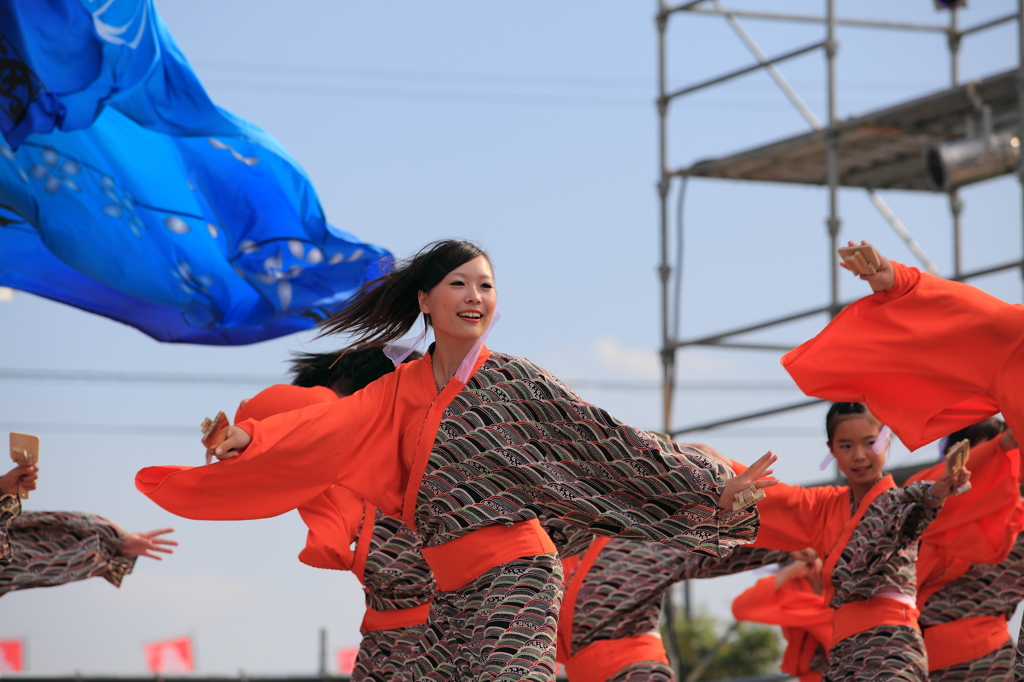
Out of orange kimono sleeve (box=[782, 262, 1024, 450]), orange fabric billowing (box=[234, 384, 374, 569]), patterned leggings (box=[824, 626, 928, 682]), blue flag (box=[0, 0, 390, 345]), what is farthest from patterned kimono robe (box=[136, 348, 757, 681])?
blue flag (box=[0, 0, 390, 345])

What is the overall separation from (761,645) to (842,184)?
Answer: 13.5 meters

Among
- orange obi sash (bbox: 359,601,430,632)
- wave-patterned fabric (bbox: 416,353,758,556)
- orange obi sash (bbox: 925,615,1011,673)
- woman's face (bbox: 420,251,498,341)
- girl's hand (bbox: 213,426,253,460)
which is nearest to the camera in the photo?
girl's hand (bbox: 213,426,253,460)

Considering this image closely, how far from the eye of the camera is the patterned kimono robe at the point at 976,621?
200 inches

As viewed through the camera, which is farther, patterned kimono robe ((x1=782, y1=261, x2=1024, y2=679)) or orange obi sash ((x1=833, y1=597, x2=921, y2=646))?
orange obi sash ((x1=833, y1=597, x2=921, y2=646))

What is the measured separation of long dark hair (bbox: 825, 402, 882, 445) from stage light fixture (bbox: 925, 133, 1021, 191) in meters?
3.31

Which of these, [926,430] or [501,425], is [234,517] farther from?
[926,430]

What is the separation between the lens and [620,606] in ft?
15.9

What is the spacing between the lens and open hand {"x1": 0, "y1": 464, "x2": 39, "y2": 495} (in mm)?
4457

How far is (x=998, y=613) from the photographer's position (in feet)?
17.1

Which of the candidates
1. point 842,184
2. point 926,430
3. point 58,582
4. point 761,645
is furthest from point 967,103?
point 761,645

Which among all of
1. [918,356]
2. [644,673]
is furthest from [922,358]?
[644,673]

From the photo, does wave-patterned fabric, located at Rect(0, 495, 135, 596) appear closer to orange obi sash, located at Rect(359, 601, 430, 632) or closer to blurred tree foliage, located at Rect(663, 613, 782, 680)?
orange obi sash, located at Rect(359, 601, 430, 632)

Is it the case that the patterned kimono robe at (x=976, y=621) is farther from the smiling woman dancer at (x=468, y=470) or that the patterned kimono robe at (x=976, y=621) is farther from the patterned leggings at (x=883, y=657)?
the smiling woman dancer at (x=468, y=470)

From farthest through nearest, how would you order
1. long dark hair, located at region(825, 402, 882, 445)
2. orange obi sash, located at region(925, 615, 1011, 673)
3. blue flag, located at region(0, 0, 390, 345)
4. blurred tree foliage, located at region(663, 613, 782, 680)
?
1. blurred tree foliage, located at region(663, 613, 782, 680)
2. blue flag, located at region(0, 0, 390, 345)
3. orange obi sash, located at region(925, 615, 1011, 673)
4. long dark hair, located at region(825, 402, 882, 445)
